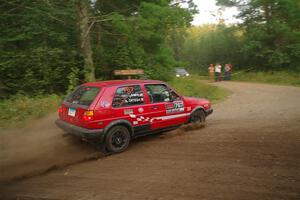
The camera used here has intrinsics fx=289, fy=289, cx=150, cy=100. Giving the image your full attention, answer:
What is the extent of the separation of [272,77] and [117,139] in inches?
870

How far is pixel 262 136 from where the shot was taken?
24.4 feet

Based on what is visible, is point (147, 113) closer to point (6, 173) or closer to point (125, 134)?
point (125, 134)

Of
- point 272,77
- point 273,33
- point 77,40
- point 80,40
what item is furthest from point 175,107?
point 273,33

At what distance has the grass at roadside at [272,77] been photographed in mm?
23422

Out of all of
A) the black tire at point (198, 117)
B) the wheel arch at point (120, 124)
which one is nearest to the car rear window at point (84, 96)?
the wheel arch at point (120, 124)

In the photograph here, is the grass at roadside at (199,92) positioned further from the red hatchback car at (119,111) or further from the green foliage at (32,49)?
the red hatchback car at (119,111)

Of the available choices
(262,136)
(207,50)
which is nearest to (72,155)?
(262,136)

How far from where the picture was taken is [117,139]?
22.0 ft

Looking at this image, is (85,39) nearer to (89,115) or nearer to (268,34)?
(89,115)

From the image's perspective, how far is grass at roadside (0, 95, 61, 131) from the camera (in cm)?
936

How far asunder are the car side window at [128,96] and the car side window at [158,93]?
0.31m

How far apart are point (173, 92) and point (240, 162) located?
9.52 ft

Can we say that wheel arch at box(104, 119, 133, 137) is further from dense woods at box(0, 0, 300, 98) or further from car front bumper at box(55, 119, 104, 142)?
dense woods at box(0, 0, 300, 98)

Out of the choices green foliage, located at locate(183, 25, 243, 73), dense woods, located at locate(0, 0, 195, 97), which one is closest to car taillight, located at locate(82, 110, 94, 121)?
dense woods, located at locate(0, 0, 195, 97)
